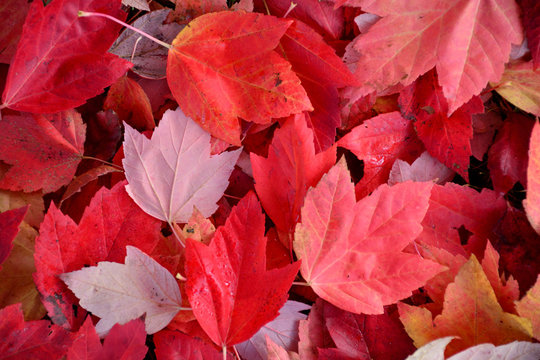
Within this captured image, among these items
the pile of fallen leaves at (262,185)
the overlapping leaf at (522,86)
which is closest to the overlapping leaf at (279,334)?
the pile of fallen leaves at (262,185)

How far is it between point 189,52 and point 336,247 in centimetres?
34

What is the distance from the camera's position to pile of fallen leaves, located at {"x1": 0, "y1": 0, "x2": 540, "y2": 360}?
1.63 ft

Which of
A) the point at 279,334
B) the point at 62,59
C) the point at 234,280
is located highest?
the point at 62,59

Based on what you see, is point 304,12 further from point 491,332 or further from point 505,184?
point 491,332

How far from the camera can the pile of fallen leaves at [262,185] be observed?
496mm

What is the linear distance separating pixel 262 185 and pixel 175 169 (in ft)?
0.41

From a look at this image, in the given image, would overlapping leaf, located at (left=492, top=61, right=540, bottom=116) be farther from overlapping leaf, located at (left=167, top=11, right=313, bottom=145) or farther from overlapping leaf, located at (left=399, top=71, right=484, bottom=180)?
overlapping leaf, located at (left=167, top=11, right=313, bottom=145)

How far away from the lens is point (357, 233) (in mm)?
521

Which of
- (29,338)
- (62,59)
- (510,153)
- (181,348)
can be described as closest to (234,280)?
(181,348)

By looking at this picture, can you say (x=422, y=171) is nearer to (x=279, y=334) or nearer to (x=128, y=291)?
(x=279, y=334)

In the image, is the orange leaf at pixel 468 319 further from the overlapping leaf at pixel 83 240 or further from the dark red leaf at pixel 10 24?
the dark red leaf at pixel 10 24

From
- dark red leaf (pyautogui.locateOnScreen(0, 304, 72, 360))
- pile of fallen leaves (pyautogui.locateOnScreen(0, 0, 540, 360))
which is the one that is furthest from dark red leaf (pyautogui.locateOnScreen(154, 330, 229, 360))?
dark red leaf (pyautogui.locateOnScreen(0, 304, 72, 360))

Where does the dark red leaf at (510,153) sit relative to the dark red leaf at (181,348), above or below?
above

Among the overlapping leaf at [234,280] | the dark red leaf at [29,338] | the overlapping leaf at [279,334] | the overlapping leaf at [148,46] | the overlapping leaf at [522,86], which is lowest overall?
the overlapping leaf at [279,334]
